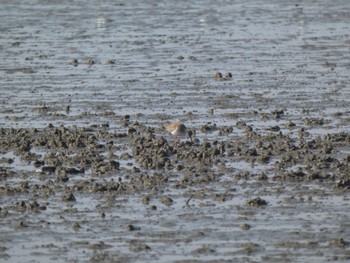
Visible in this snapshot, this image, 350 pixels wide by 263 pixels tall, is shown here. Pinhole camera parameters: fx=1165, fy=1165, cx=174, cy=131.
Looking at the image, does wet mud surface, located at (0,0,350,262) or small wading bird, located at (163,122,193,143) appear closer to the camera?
wet mud surface, located at (0,0,350,262)

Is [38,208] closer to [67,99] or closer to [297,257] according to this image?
[297,257]

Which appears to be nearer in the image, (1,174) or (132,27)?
(1,174)

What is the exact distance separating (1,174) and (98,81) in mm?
6689

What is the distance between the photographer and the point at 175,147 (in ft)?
46.2

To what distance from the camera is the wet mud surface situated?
10.6 meters

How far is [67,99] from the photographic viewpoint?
1792 cm

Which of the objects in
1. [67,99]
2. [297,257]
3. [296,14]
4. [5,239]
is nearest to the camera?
[297,257]

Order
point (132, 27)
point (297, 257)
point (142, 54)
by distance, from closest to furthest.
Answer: point (297, 257), point (142, 54), point (132, 27)

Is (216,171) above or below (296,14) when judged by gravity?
above

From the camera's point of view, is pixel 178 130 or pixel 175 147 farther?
pixel 178 130

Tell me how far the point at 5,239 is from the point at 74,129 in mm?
4780

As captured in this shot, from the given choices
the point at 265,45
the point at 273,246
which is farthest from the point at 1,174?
the point at 265,45

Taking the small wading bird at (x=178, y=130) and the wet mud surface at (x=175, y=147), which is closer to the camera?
the wet mud surface at (x=175, y=147)

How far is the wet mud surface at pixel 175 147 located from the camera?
10.6 meters
